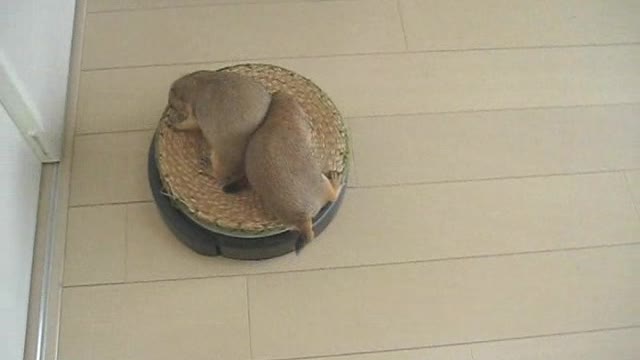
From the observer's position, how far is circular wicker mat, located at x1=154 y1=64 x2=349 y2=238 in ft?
3.88

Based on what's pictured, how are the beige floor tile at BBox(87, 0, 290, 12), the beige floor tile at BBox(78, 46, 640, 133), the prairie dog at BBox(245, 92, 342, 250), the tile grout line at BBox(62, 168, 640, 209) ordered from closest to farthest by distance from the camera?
1. the prairie dog at BBox(245, 92, 342, 250)
2. the tile grout line at BBox(62, 168, 640, 209)
3. the beige floor tile at BBox(78, 46, 640, 133)
4. the beige floor tile at BBox(87, 0, 290, 12)

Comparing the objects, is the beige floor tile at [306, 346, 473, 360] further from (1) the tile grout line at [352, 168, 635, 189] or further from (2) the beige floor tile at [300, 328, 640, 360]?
(1) the tile grout line at [352, 168, 635, 189]

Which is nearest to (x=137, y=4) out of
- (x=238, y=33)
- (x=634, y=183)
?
(x=238, y=33)

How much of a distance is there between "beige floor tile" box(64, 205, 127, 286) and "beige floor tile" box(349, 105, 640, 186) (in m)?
0.47

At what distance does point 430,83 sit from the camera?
4.86ft

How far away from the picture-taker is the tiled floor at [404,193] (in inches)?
48.4

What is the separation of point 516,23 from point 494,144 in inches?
13.2

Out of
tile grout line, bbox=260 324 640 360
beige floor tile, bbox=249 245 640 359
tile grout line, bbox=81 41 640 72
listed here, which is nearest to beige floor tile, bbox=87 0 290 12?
tile grout line, bbox=81 41 640 72

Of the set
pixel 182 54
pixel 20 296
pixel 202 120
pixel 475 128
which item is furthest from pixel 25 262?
pixel 475 128

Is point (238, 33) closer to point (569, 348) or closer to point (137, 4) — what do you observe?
point (137, 4)

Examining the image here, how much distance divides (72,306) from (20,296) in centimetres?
9

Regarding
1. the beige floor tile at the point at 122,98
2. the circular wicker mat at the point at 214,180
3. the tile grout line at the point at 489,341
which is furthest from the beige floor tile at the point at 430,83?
the tile grout line at the point at 489,341

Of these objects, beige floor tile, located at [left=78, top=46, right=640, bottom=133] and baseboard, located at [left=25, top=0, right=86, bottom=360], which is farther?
beige floor tile, located at [left=78, top=46, right=640, bottom=133]

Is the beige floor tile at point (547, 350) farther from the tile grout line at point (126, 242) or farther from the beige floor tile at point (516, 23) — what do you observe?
the beige floor tile at point (516, 23)
